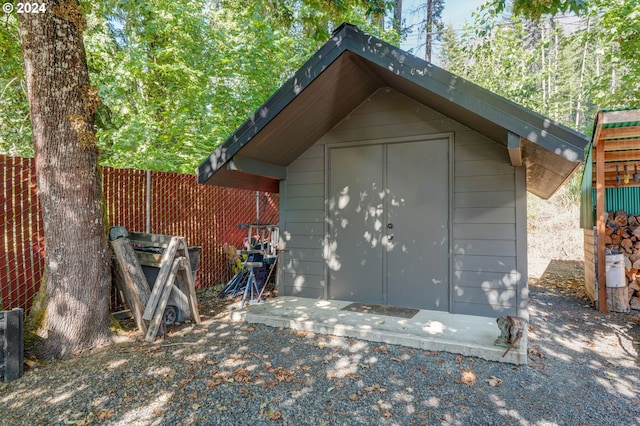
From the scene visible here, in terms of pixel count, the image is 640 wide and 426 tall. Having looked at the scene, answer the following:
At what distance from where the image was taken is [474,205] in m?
4.01

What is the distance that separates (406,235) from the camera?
14.4ft

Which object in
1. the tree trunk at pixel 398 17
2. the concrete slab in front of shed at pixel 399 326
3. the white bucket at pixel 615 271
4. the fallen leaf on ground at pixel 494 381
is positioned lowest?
the fallen leaf on ground at pixel 494 381

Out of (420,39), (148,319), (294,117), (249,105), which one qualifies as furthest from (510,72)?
(148,319)

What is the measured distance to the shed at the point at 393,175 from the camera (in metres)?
3.57

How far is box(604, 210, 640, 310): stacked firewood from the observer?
5059mm

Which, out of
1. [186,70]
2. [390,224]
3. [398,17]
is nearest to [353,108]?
[390,224]

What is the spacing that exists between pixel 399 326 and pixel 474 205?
1670 millimetres

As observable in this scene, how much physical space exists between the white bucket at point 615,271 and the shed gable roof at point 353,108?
1353 millimetres

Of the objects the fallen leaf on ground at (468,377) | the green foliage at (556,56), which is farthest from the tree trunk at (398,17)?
the fallen leaf on ground at (468,377)

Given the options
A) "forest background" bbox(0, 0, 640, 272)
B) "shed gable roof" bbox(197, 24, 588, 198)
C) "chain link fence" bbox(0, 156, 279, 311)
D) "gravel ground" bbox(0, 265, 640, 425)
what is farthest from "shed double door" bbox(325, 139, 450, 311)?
"forest background" bbox(0, 0, 640, 272)

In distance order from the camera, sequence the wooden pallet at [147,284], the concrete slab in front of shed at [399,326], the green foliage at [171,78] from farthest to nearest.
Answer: the green foliage at [171,78], the wooden pallet at [147,284], the concrete slab in front of shed at [399,326]

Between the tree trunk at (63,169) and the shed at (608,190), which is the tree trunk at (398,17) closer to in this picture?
the shed at (608,190)

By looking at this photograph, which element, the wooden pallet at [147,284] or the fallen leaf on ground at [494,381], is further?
the wooden pallet at [147,284]

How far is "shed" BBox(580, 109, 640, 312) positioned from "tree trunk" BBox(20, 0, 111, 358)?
5.84 meters
